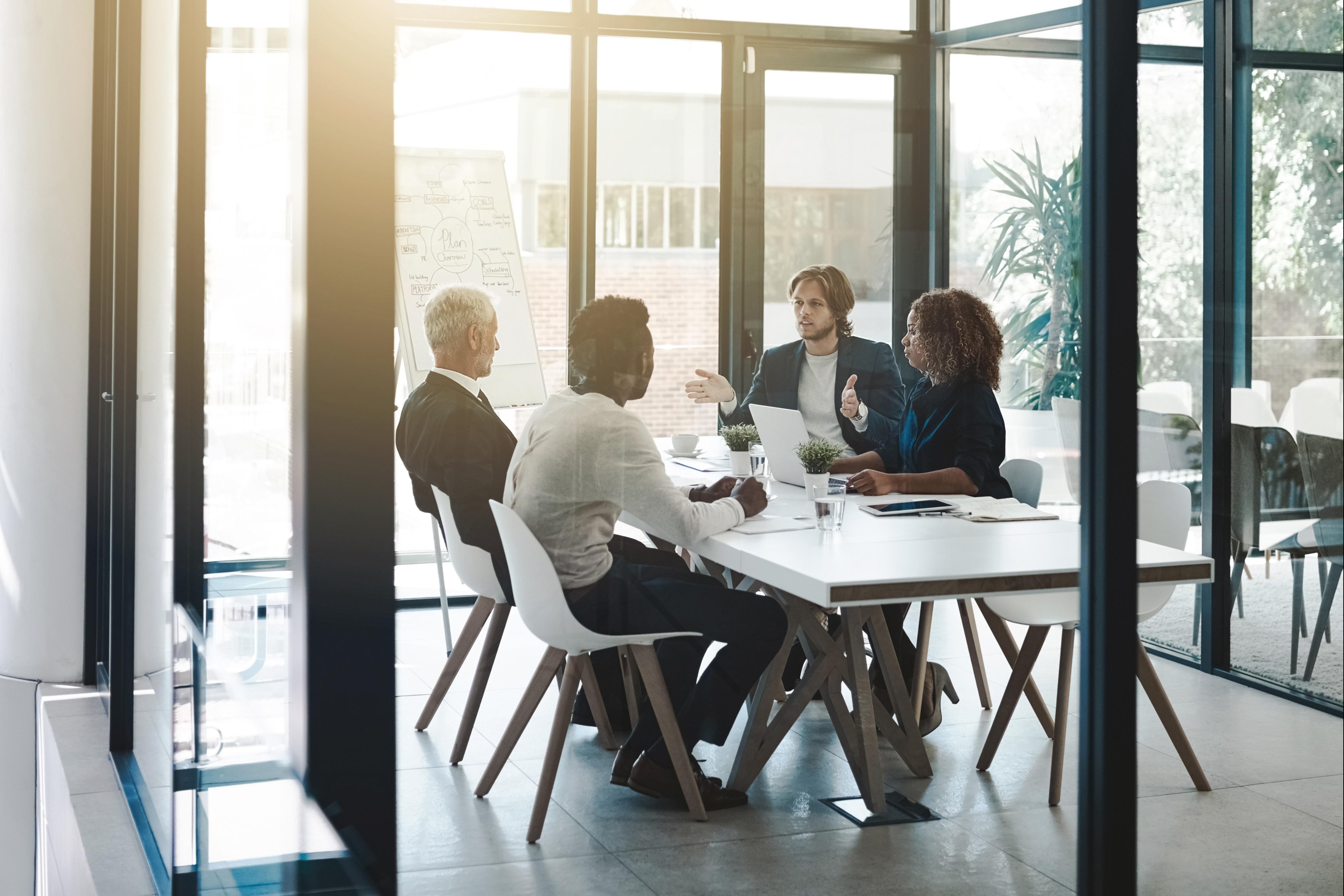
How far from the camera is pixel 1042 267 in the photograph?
200 cm

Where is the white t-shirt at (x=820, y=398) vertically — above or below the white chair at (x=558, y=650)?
above

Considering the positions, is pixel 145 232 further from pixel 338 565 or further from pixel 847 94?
pixel 338 565

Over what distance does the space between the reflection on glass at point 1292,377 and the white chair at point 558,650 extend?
123cm

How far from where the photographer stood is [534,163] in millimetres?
2189

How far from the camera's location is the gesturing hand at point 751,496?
3025 millimetres

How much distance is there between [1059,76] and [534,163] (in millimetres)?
853

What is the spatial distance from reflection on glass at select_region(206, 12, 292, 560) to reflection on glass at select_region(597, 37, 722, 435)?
0.55m

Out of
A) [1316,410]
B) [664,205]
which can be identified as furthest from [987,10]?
[1316,410]

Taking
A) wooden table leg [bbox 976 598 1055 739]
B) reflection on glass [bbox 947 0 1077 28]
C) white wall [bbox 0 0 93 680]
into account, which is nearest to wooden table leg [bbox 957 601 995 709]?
wooden table leg [bbox 976 598 1055 739]

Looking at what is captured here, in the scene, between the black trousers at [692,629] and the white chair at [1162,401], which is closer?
the white chair at [1162,401]

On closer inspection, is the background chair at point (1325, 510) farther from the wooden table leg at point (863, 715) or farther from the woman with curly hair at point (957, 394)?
the wooden table leg at point (863, 715)

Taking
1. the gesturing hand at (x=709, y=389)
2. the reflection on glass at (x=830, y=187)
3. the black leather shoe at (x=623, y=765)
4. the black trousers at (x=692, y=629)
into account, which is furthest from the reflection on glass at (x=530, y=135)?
the black leather shoe at (x=623, y=765)

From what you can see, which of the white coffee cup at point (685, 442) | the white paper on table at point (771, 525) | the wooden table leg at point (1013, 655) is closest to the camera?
the wooden table leg at point (1013, 655)

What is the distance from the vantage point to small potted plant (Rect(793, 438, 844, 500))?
2.98 meters
